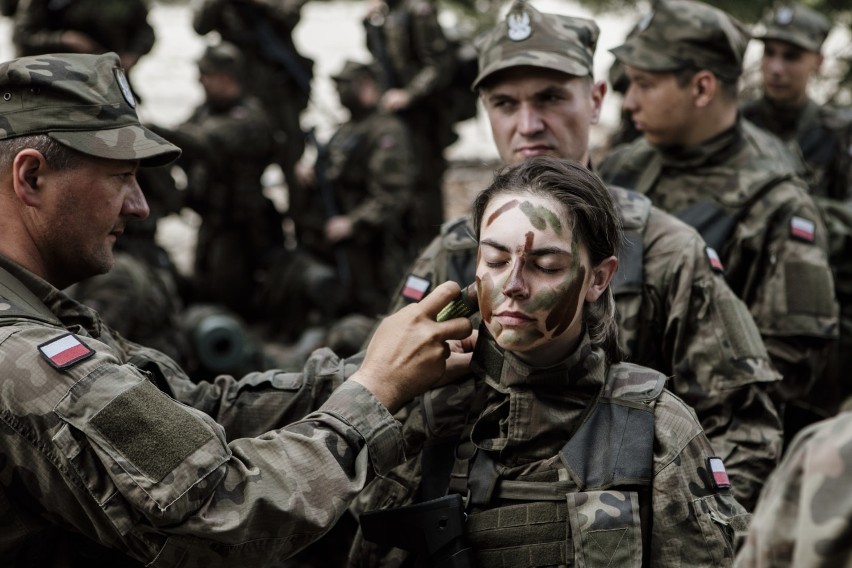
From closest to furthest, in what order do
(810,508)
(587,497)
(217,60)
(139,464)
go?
(810,508)
(139,464)
(587,497)
(217,60)

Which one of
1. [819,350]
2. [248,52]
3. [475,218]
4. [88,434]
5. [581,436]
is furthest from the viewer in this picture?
[248,52]

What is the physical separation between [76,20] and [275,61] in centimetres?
221

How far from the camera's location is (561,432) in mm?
3053

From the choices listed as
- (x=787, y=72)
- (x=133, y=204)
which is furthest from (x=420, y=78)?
(x=133, y=204)

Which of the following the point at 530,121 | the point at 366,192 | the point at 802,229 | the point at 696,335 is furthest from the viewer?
the point at 366,192

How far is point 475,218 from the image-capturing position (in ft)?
10.8

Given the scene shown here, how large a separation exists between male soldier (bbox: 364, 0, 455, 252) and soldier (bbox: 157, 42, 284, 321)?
128 cm

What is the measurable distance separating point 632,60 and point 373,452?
2.61 m

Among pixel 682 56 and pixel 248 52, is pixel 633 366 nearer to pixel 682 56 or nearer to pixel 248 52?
pixel 682 56

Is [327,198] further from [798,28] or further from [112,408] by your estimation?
[112,408]

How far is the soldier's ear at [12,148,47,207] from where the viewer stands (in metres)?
3.09

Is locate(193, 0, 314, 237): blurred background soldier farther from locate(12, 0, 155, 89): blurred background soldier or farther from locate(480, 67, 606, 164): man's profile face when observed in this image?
A: locate(480, 67, 606, 164): man's profile face

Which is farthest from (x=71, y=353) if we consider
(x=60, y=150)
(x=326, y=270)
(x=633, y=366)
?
(x=326, y=270)

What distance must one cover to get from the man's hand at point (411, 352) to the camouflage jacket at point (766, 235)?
1.94 meters
